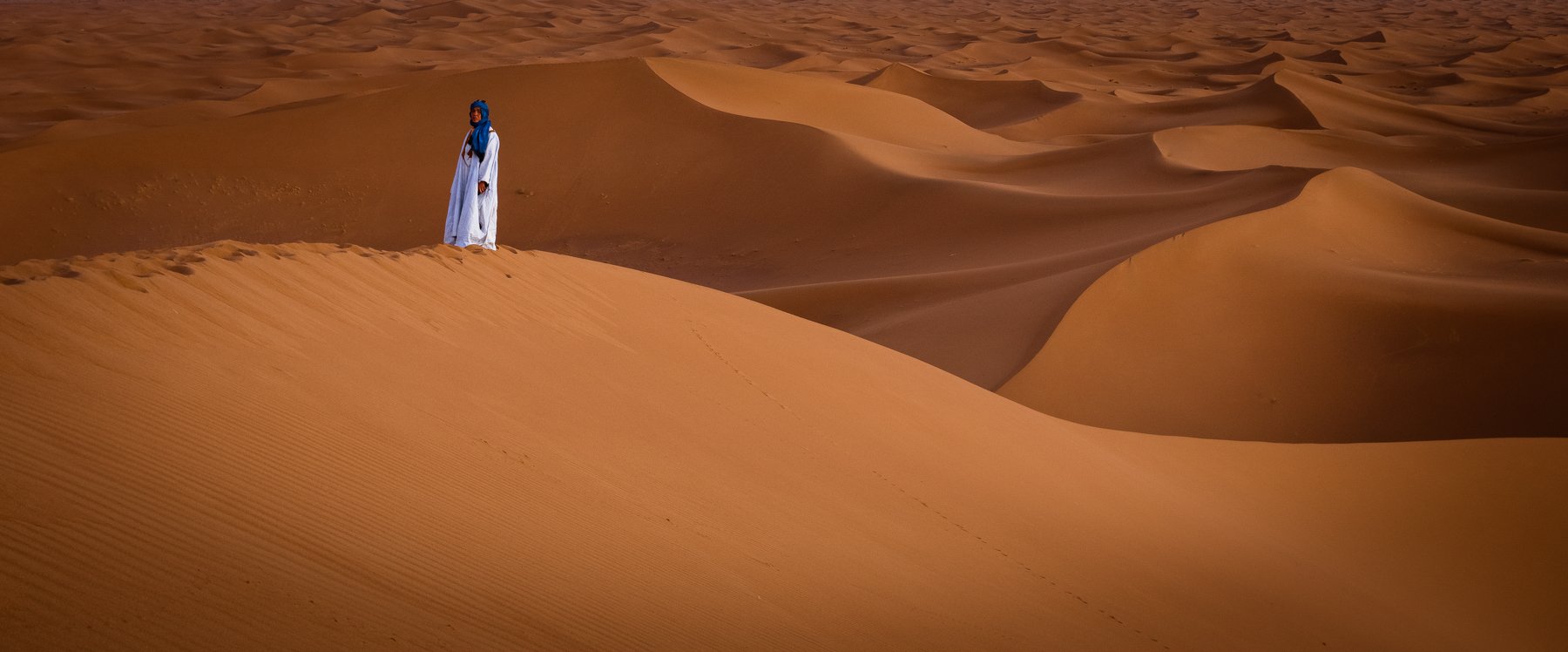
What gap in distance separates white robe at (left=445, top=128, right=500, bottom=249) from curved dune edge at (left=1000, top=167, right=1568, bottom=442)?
4548 millimetres

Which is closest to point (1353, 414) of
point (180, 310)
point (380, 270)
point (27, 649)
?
point (380, 270)

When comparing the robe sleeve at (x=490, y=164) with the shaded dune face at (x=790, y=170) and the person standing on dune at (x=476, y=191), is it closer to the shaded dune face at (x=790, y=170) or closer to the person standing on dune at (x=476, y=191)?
the person standing on dune at (x=476, y=191)

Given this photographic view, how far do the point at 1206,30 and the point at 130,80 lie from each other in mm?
45212

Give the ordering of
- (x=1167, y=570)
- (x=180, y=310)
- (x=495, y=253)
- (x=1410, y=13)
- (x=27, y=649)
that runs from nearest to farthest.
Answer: (x=27, y=649) → (x=180, y=310) → (x=1167, y=570) → (x=495, y=253) → (x=1410, y=13)

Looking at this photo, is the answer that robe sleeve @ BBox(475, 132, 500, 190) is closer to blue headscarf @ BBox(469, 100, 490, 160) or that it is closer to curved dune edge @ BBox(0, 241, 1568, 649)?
blue headscarf @ BBox(469, 100, 490, 160)

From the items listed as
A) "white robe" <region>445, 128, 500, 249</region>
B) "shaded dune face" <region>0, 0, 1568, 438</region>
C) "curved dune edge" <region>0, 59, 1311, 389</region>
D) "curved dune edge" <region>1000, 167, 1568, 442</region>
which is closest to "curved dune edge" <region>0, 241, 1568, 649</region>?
"white robe" <region>445, 128, 500, 249</region>

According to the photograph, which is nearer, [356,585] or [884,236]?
[356,585]

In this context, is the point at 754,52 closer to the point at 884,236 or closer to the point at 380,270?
the point at 884,236

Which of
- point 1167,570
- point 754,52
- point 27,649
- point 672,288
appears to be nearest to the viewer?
point 27,649

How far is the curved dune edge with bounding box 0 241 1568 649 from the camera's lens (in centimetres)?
291

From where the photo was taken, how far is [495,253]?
267 inches

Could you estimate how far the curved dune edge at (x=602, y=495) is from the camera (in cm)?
291

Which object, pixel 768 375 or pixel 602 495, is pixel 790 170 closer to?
pixel 768 375

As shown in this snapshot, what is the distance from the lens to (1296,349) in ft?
36.4
